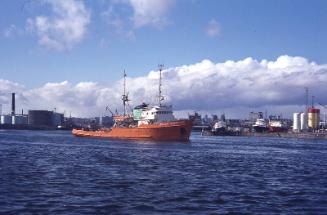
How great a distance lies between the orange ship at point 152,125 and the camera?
110 metres

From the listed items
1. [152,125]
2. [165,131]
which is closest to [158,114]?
[152,125]

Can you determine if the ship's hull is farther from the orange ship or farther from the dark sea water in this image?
the dark sea water

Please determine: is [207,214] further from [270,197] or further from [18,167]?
[18,167]

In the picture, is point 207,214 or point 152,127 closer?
point 207,214

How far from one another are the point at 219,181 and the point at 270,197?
720cm

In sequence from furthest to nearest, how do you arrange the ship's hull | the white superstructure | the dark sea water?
the white superstructure → the ship's hull → the dark sea water

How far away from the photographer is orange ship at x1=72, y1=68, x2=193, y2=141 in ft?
360

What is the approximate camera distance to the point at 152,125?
368 ft

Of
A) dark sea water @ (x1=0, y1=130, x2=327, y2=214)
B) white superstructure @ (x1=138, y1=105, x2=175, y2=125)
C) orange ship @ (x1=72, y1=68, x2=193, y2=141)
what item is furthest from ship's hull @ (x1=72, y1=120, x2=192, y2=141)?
dark sea water @ (x1=0, y1=130, x2=327, y2=214)

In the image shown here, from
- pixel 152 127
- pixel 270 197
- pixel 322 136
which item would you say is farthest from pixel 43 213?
pixel 322 136

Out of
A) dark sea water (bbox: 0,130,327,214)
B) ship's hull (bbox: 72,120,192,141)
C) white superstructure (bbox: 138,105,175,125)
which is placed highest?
white superstructure (bbox: 138,105,175,125)

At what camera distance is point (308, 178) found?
3959 centimetres

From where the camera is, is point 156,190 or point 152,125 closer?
point 156,190

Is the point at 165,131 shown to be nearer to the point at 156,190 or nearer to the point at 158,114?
the point at 158,114
